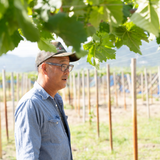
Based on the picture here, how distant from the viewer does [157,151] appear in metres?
5.01

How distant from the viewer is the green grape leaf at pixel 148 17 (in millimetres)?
525

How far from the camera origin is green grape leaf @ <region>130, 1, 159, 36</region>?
20.7 inches

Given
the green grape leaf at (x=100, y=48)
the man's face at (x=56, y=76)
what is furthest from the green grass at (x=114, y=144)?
the green grape leaf at (x=100, y=48)

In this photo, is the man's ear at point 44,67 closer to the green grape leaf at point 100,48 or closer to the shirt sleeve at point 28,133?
the shirt sleeve at point 28,133

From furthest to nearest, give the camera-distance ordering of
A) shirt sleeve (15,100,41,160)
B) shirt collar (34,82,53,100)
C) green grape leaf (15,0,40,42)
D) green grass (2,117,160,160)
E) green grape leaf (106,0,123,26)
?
1. green grass (2,117,160,160)
2. shirt collar (34,82,53,100)
3. shirt sleeve (15,100,41,160)
4. green grape leaf (106,0,123,26)
5. green grape leaf (15,0,40,42)

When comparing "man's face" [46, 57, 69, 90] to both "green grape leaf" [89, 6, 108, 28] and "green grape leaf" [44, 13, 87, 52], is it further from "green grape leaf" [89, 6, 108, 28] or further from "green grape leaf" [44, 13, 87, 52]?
"green grape leaf" [44, 13, 87, 52]

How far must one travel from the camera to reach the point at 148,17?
1.73 ft

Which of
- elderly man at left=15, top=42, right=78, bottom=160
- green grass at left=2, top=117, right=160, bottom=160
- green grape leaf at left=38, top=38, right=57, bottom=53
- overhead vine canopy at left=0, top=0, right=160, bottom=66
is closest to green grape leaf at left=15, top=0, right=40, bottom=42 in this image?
overhead vine canopy at left=0, top=0, right=160, bottom=66

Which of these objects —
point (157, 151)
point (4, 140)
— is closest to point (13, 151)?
point (4, 140)

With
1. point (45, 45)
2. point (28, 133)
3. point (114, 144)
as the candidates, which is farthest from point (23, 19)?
point (114, 144)

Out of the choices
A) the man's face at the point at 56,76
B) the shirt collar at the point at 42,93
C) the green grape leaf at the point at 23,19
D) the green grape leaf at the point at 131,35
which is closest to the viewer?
the green grape leaf at the point at 23,19

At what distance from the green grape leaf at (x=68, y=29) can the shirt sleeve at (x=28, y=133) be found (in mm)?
1022

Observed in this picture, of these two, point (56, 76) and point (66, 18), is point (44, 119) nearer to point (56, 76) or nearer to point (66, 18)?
point (56, 76)

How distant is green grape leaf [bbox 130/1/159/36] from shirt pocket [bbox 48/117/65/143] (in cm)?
111
